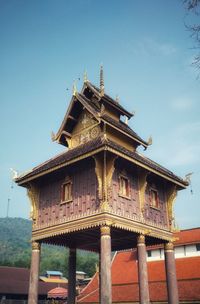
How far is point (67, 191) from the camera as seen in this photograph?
19609 millimetres

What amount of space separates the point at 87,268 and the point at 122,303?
8707 cm

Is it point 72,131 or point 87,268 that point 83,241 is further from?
point 87,268

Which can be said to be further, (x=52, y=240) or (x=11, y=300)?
(x=11, y=300)

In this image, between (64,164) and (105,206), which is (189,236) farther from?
(64,164)

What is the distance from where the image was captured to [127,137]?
21.9 meters

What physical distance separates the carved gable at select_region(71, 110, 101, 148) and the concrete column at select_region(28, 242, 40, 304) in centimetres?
692

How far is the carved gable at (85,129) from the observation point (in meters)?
21.1

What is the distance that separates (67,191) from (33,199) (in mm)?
2941

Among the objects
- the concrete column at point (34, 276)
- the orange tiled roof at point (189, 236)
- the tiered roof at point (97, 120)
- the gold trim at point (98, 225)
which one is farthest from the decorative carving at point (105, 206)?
the orange tiled roof at point (189, 236)

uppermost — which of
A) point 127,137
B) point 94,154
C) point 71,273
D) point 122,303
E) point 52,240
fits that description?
point 127,137

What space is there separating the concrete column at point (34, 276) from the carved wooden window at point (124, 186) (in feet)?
20.5

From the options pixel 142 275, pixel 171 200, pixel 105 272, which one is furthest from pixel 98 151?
pixel 171 200

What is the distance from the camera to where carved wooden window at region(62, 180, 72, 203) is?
63.1 feet

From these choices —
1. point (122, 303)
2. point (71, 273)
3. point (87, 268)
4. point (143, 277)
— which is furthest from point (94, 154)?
point (87, 268)
